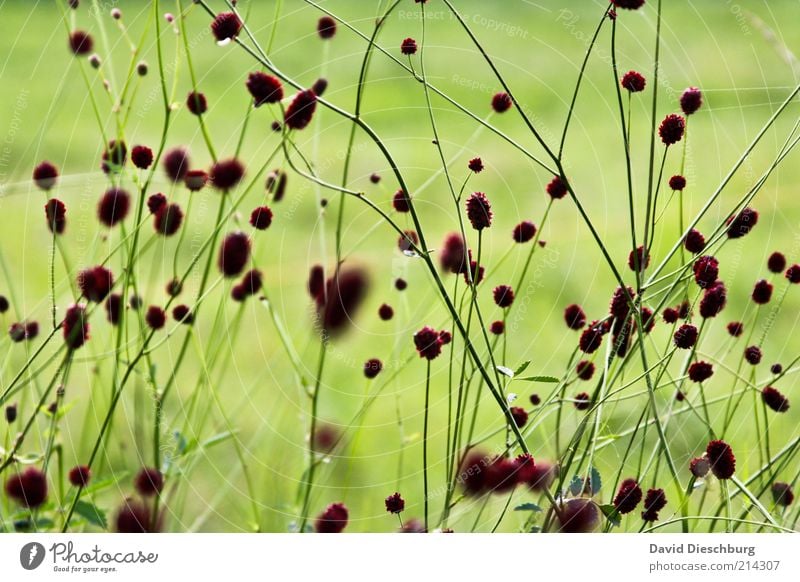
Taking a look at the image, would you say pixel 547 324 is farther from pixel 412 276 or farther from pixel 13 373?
pixel 13 373

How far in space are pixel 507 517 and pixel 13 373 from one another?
1.67 ft

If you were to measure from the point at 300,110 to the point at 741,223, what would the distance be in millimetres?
344

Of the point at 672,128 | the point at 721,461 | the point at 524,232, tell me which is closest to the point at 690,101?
the point at 672,128

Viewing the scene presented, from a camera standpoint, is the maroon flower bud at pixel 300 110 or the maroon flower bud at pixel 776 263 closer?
the maroon flower bud at pixel 300 110

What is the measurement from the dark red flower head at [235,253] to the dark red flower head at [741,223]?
38 cm

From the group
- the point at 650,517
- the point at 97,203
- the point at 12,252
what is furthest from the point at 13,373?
the point at 650,517

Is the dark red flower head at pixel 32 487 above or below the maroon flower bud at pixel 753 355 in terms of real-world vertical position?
below

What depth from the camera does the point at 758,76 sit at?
0.91 metres

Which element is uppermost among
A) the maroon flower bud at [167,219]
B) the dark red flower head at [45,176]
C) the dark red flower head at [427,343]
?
the dark red flower head at [45,176]

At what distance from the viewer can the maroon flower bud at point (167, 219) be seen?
2.13 feet

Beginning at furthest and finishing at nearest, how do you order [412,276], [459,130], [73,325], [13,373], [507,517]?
[412,276], [459,130], [507,517], [13,373], [73,325]

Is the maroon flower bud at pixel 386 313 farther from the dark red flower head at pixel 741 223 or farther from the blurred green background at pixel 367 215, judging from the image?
the dark red flower head at pixel 741 223

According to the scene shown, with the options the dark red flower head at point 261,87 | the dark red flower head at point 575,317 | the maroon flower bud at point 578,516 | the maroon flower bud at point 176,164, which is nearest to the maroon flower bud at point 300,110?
the dark red flower head at point 261,87

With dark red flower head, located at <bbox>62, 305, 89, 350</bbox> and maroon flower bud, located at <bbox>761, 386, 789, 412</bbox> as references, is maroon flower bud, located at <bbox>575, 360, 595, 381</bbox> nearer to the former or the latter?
maroon flower bud, located at <bbox>761, 386, 789, 412</bbox>
